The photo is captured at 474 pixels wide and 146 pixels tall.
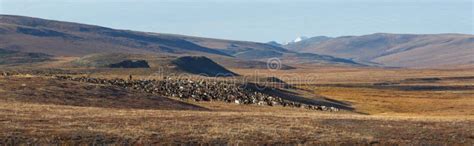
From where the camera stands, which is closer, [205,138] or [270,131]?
[205,138]

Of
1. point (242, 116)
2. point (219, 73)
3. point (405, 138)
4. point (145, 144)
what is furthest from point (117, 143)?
point (219, 73)

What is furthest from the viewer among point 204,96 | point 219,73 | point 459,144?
point 219,73

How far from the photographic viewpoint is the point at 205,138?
30.1m

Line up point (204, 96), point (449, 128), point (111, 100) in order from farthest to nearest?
point (204, 96)
point (111, 100)
point (449, 128)

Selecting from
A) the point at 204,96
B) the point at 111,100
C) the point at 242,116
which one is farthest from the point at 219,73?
the point at 242,116

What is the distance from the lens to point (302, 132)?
1289 inches

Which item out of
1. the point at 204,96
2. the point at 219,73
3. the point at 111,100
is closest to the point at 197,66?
the point at 219,73

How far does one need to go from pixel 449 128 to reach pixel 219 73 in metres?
134

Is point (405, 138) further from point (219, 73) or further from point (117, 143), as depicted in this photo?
point (219, 73)

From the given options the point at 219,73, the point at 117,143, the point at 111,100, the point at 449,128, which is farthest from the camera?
the point at 219,73

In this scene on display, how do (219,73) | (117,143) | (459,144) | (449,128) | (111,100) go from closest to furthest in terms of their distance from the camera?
(117,143)
(459,144)
(449,128)
(111,100)
(219,73)

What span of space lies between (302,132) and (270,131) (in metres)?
1.54

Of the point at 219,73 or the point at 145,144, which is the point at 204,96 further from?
the point at 219,73

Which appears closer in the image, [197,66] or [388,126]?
[388,126]
